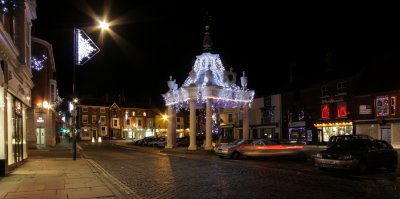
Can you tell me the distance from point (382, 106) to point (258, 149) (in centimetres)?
2042

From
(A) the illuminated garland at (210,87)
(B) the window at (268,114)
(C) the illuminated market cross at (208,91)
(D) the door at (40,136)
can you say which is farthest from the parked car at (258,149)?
(B) the window at (268,114)

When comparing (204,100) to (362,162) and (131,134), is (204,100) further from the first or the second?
(131,134)

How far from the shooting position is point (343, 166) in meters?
17.2

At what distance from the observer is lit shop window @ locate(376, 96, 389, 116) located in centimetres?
4103

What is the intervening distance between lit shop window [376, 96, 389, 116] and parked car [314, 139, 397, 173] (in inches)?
958

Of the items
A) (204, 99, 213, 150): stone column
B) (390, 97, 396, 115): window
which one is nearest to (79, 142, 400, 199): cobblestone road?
(204, 99, 213, 150): stone column

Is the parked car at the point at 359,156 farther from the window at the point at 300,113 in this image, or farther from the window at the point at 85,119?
the window at the point at 85,119

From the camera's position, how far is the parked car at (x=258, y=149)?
2625 centimetres

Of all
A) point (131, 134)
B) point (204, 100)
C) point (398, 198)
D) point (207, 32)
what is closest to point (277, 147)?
point (204, 100)

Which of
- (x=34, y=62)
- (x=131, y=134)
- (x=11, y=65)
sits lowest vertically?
(x=131, y=134)

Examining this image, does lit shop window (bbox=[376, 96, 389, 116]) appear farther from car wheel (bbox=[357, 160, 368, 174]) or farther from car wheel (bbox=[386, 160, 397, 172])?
car wheel (bbox=[357, 160, 368, 174])

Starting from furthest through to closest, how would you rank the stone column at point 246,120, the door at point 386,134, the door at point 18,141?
the door at point 386,134
the stone column at point 246,120
the door at point 18,141

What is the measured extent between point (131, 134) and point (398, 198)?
95.7 metres

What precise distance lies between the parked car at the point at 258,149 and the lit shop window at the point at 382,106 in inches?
733
